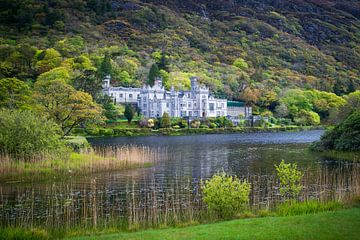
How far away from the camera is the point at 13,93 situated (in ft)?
199

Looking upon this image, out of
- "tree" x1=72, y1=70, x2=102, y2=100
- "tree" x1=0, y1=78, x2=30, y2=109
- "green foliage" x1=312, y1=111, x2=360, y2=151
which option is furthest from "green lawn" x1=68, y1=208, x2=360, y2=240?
"tree" x1=72, y1=70, x2=102, y2=100

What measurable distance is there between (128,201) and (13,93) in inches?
1725

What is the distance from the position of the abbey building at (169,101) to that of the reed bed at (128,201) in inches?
3121

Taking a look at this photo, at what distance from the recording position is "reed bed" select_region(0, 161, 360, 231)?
17.5 metres

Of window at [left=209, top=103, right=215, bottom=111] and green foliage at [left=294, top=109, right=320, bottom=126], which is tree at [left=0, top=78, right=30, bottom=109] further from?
green foliage at [left=294, top=109, right=320, bottom=126]

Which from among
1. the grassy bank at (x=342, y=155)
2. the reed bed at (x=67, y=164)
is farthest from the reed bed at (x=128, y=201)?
the grassy bank at (x=342, y=155)

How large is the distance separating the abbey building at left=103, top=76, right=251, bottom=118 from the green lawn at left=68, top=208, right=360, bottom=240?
92.6 m

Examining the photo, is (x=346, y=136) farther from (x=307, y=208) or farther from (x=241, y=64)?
(x=241, y=64)

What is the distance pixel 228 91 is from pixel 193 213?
124561 mm

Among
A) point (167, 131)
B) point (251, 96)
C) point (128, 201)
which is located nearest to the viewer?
point (128, 201)

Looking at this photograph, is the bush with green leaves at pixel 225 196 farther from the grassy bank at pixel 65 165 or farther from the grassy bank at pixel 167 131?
the grassy bank at pixel 167 131

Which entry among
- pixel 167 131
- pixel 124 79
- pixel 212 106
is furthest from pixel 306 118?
pixel 124 79

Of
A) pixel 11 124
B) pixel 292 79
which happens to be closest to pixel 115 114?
pixel 11 124

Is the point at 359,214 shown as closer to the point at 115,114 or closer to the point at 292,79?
the point at 115,114
